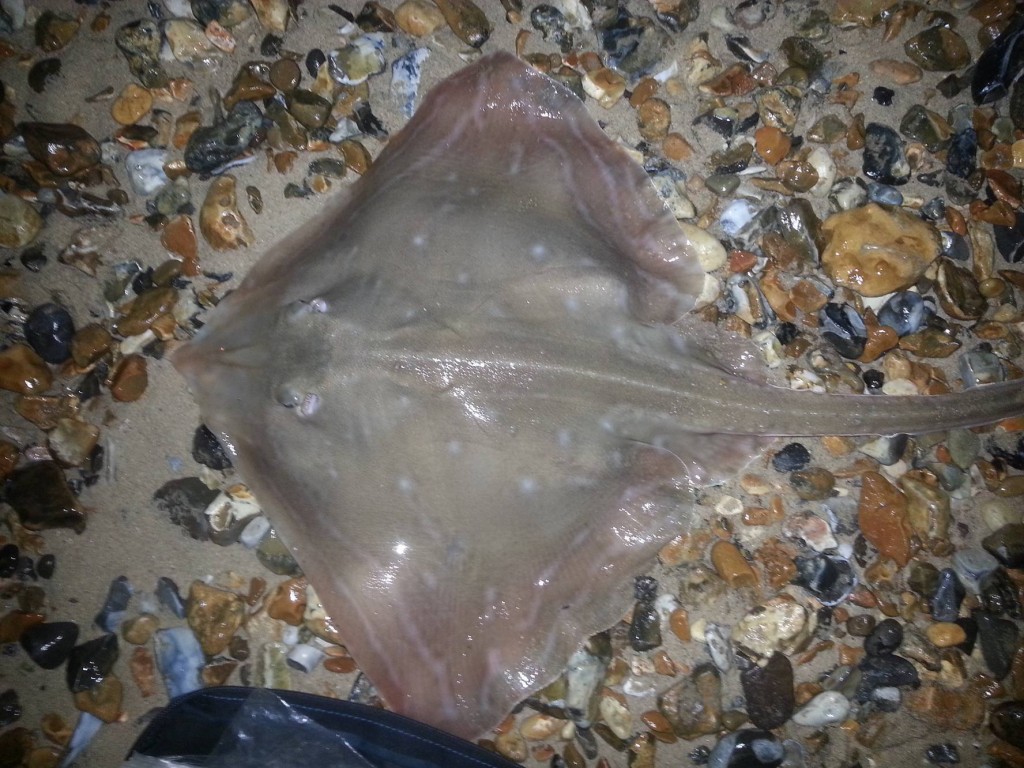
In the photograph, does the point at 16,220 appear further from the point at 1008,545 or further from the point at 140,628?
the point at 1008,545

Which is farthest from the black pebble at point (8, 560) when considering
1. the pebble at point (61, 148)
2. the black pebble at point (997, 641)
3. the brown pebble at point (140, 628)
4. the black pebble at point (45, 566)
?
the black pebble at point (997, 641)

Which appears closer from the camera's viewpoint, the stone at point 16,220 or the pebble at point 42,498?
the pebble at point 42,498

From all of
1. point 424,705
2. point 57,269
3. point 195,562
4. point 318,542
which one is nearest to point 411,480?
point 318,542

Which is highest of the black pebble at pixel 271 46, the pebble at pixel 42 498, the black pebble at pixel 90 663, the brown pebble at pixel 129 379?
the black pebble at pixel 271 46

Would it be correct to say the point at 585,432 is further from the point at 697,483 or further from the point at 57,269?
the point at 57,269

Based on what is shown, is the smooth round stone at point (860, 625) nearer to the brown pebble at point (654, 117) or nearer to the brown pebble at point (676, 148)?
the brown pebble at point (676, 148)
